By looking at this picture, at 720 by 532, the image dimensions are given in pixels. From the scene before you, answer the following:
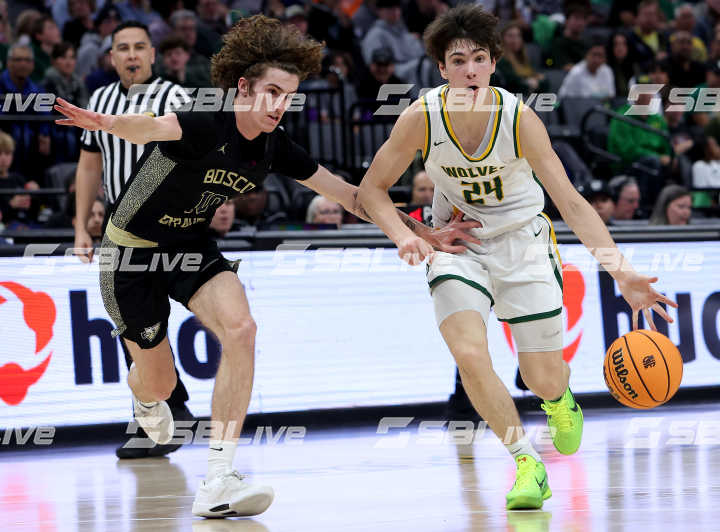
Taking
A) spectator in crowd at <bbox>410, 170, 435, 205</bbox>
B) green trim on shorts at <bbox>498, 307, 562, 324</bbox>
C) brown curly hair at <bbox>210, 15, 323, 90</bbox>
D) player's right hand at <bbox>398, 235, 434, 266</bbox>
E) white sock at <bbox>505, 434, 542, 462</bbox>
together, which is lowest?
white sock at <bbox>505, 434, 542, 462</bbox>

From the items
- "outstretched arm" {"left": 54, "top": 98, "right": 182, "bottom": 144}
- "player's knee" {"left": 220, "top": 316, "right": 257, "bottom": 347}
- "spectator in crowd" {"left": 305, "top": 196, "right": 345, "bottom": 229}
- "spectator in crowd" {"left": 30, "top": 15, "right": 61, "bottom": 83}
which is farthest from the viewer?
"spectator in crowd" {"left": 30, "top": 15, "right": 61, "bottom": 83}

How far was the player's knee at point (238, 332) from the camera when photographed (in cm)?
457

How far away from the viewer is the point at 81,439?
7043 mm

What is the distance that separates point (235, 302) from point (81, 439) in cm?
287

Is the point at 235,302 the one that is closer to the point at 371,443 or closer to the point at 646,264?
the point at 371,443

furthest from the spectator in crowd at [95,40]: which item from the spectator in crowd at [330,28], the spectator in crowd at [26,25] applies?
the spectator in crowd at [330,28]

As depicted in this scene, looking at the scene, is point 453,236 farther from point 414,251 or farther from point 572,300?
point 572,300

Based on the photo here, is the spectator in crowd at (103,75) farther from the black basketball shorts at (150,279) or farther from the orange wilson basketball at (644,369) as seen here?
the orange wilson basketball at (644,369)

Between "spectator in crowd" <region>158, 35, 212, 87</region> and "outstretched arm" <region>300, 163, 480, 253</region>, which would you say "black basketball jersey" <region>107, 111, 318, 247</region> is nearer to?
"outstretched arm" <region>300, 163, 480, 253</region>

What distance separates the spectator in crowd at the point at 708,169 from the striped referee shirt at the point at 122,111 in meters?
7.15

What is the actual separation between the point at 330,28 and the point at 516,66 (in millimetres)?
2213

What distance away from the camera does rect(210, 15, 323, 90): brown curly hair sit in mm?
4605

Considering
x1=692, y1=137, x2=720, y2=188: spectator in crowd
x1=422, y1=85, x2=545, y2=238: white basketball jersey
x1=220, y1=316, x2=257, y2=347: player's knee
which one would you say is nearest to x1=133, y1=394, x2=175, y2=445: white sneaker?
x1=220, y1=316, x2=257, y2=347: player's knee

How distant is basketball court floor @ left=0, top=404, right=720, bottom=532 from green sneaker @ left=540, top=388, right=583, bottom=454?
0.61 feet
